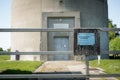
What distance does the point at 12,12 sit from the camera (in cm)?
2345

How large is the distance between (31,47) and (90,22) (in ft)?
19.2

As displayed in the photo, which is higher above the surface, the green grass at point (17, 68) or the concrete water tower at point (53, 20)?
the concrete water tower at point (53, 20)

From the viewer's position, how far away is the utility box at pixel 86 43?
14.3 ft

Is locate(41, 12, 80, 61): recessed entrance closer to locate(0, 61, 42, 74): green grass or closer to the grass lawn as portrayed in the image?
the grass lawn

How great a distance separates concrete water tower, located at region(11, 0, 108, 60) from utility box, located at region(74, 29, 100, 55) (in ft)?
54.1

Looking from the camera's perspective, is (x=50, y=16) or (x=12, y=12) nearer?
(x=50, y=16)

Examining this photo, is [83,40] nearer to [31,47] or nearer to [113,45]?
[31,47]

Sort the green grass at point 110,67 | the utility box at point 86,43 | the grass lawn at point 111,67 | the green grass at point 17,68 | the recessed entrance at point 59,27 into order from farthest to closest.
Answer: the recessed entrance at point 59,27
the green grass at point 110,67
the grass lawn at point 111,67
the green grass at point 17,68
the utility box at point 86,43

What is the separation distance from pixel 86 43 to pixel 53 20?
17291mm

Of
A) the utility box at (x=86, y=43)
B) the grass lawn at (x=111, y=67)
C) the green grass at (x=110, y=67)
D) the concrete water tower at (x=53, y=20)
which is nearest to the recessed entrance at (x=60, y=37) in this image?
the concrete water tower at (x=53, y=20)

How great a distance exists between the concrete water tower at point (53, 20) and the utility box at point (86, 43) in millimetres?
16490

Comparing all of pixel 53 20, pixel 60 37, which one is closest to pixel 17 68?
pixel 60 37

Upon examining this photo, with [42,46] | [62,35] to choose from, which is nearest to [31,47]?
[42,46]

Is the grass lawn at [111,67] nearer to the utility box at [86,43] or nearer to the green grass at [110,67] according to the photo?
the green grass at [110,67]
